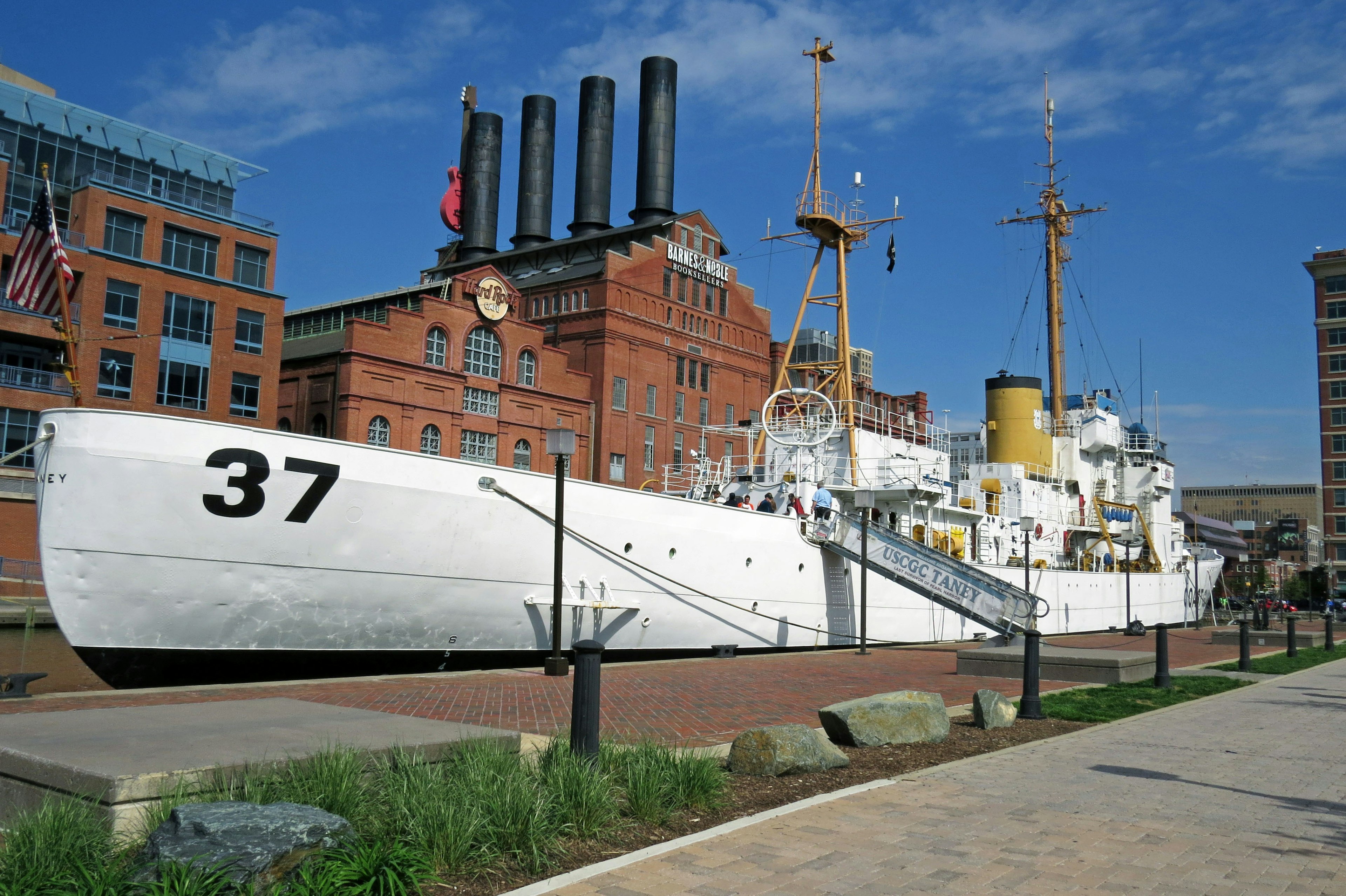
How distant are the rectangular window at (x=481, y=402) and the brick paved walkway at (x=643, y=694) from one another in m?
35.4

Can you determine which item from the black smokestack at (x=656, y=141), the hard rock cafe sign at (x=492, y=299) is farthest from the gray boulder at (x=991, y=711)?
the black smokestack at (x=656, y=141)

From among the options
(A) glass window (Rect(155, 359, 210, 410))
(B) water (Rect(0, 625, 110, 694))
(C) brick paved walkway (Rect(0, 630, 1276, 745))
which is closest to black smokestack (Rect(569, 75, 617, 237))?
(A) glass window (Rect(155, 359, 210, 410))

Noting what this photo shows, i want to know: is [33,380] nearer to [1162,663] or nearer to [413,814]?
[1162,663]

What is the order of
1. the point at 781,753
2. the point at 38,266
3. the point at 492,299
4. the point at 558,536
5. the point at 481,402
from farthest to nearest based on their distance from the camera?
the point at 492,299
the point at 481,402
the point at 38,266
the point at 558,536
the point at 781,753

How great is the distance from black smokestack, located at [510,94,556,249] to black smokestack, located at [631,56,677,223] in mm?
7051

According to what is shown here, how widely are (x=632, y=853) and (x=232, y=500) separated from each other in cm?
972

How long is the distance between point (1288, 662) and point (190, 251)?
Answer: 145 feet

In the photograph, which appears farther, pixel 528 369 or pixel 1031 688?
pixel 528 369

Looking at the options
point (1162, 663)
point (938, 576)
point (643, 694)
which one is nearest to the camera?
point (643, 694)

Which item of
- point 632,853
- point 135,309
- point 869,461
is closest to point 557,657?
point 632,853

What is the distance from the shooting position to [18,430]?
39.8 metres

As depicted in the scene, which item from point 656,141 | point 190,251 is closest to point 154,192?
point 190,251

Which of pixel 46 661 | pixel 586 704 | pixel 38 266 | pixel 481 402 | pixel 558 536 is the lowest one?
pixel 46 661

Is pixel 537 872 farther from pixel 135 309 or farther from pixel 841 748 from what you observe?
pixel 135 309
